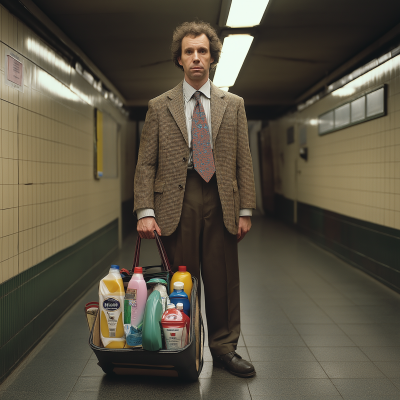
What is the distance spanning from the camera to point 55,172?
314 centimetres

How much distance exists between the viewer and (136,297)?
177 centimetres

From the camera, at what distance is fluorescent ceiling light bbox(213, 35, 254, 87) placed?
3.90 m

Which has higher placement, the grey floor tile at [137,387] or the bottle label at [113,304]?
the bottle label at [113,304]

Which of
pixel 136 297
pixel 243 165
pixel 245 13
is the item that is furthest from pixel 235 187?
pixel 245 13

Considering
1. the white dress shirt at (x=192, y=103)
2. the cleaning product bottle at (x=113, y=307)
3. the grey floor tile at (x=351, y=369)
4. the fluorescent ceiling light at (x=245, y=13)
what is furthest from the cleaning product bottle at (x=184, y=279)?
the fluorescent ceiling light at (x=245, y=13)

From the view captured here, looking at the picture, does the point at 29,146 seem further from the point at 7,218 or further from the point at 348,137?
the point at 348,137

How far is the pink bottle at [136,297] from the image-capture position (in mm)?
1765

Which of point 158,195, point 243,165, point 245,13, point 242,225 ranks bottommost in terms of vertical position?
point 242,225

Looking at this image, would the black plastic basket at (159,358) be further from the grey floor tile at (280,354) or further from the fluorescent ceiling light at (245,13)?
the fluorescent ceiling light at (245,13)

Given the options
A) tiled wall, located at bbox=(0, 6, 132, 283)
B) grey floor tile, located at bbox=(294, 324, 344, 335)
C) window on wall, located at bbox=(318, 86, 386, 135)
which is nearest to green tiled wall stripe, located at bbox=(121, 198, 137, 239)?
tiled wall, located at bbox=(0, 6, 132, 283)

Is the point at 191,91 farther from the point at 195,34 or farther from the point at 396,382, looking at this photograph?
the point at 396,382

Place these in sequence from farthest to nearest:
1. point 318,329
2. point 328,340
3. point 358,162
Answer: point 358,162
point 318,329
point 328,340

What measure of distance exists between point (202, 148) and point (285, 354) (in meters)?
1.27

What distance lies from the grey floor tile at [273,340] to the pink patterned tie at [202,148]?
1160mm
